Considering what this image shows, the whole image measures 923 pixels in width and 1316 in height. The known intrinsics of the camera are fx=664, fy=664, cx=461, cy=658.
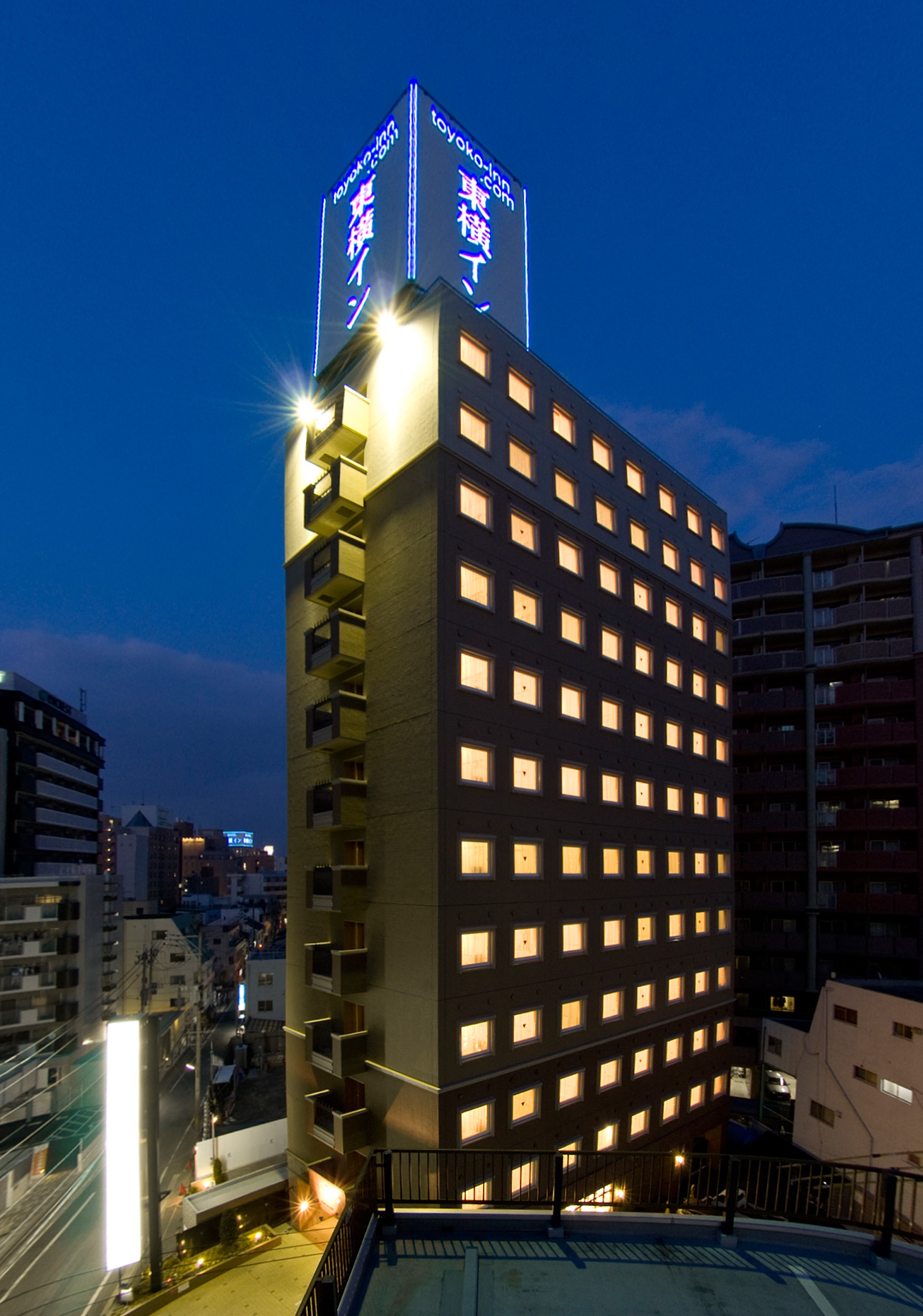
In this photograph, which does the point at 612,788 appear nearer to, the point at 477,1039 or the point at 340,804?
the point at 477,1039

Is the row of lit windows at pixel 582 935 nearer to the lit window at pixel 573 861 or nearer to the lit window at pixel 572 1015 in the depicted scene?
the lit window at pixel 573 861

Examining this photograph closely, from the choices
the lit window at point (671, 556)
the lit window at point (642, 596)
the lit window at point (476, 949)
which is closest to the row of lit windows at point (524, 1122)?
the lit window at point (476, 949)

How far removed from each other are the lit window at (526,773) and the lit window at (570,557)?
25.8ft

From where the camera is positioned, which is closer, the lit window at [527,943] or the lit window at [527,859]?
the lit window at [527,943]

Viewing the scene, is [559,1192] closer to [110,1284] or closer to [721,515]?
[110,1284]

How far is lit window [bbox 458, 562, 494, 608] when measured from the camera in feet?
71.7

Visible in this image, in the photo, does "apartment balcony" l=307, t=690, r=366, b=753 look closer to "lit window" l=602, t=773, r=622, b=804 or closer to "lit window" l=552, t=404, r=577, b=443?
"lit window" l=602, t=773, r=622, b=804

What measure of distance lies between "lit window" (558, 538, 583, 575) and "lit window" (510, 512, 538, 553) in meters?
1.68

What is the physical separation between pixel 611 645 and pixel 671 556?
821 cm

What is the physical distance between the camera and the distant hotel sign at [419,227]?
85.3 feet

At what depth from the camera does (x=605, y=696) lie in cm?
2767

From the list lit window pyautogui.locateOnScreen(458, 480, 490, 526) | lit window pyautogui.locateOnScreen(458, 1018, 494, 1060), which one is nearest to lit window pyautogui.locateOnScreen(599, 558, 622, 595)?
lit window pyautogui.locateOnScreen(458, 480, 490, 526)

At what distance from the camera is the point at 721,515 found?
38875 mm

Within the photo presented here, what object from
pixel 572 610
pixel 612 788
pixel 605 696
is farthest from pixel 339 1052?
pixel 572 610
